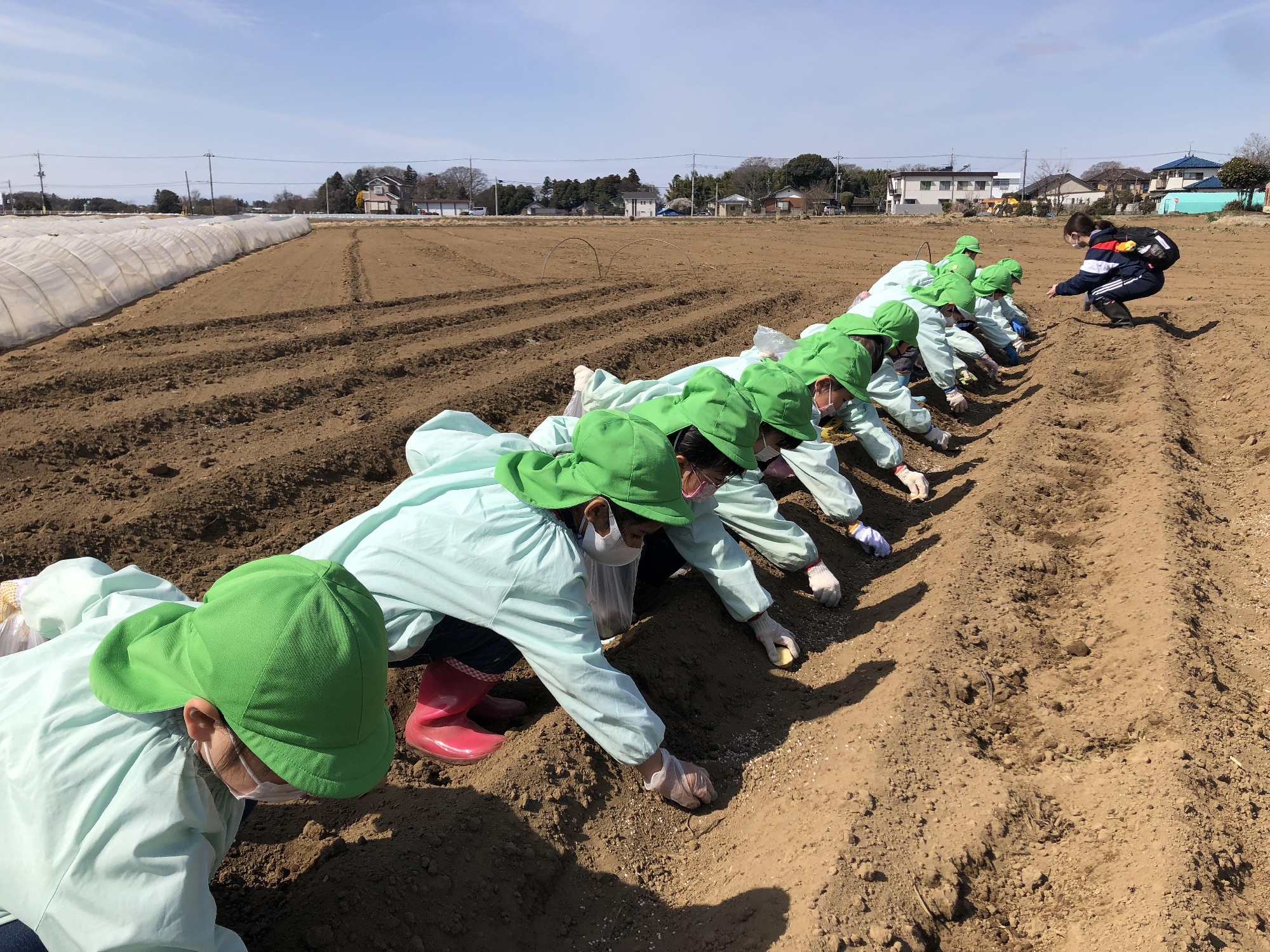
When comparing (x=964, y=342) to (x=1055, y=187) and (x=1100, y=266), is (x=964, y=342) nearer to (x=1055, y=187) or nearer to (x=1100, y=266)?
(x=1100, y=266)

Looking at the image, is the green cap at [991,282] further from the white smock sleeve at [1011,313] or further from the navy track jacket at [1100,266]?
the navy track jacket at [1100,266]

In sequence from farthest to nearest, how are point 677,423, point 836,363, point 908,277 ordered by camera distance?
point 908,277 → point 836,363 → point 677,423

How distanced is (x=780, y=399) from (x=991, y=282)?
6114mm

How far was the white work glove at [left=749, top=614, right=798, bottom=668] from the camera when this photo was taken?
11.6 ft

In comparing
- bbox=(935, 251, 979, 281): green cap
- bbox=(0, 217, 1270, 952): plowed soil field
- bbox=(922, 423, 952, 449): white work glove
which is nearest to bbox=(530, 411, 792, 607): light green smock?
bbox=(0, 217, 1270, 952): plowed soil field

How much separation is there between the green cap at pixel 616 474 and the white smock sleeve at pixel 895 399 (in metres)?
3.55

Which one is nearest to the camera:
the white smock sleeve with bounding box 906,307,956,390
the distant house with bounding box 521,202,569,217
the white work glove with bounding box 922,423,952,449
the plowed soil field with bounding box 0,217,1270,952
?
the plowed soil field with bounding box 0,217,1270,952

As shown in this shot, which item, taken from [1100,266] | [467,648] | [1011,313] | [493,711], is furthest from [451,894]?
[1100,266]

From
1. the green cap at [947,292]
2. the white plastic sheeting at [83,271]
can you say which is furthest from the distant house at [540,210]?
the green cap at [947,292]

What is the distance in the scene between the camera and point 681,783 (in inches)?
101

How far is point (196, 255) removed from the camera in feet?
60.8

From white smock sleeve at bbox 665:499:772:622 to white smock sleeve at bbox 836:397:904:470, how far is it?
78.2 inches

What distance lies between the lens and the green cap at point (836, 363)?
4.36 metres

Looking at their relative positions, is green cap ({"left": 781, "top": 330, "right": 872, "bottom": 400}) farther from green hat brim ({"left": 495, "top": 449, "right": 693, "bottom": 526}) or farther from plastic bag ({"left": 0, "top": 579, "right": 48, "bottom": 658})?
plastic bag ({"left": 0, "top": 579, "right": 48, "bottom": 658})
